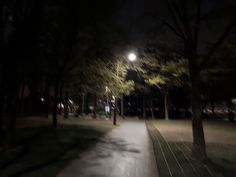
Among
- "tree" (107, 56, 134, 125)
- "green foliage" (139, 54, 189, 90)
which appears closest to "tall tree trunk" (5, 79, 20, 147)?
"green foliage" (139, 54, 189, 90)

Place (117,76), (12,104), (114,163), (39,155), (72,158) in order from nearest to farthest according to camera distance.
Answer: (114,163)
(72,158)
(39,155)
(12,104)
(117,76)

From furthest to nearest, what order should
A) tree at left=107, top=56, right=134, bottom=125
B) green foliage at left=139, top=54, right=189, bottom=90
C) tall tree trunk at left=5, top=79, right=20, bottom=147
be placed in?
tree at left=107, top=56, right=134, bottom=125
green foliage at left=139, top=54, right=189, bottom=90
tall tree trunk at left=5, top=79, right=20, bottom=147

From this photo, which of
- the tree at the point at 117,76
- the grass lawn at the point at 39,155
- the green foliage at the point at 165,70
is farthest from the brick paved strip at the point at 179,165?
the tree at the point at 117,76

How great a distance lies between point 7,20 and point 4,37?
658mm

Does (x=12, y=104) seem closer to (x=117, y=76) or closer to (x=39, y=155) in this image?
(x=39, y=155)

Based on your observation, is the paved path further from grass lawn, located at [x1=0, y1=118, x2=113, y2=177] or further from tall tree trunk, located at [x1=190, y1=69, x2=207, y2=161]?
tall tree trunk, located at [x1=190, y1=69, x2=207, y2=161]

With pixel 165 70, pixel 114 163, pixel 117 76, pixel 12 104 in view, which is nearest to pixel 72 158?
pixel 114 163

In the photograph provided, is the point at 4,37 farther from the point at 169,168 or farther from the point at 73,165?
the point at 169,168

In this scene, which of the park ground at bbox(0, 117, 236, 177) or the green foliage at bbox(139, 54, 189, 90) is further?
the green foliage at bbox(139, 54, 189, 90)

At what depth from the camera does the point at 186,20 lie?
34.3ft

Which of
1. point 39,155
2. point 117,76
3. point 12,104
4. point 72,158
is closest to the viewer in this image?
point 72,158

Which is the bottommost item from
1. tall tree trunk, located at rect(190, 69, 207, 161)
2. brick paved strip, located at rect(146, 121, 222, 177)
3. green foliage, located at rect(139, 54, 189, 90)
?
brick paved strip, located at rect(146, 121, 222, 177)

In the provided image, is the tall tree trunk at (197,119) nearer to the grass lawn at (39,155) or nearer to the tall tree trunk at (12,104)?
the grass lawn at (39,155)

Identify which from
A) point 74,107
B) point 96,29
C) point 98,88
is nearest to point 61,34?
point 96,29
